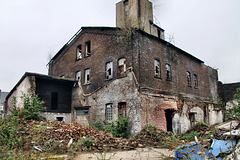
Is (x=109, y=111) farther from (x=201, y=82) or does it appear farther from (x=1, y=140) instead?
(x=201, y=82)

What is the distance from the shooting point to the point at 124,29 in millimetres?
15633

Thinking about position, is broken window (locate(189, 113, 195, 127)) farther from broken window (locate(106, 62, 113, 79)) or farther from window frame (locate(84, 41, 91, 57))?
window frame (locate(84, 41, 91, 57))

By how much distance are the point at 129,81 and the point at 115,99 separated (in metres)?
1.89

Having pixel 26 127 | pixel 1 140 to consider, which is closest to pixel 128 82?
pixel 26 127

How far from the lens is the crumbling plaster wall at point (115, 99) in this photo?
43.1 feet

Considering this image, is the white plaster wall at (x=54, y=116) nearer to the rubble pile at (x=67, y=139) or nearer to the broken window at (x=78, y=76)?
the broken window at (x=78, y=76)

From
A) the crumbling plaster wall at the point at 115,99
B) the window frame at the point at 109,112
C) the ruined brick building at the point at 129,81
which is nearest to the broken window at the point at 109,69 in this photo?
the ruined brick building at the point at 129,81

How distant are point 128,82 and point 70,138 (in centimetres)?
612

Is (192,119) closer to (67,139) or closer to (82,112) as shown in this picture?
(82,112)

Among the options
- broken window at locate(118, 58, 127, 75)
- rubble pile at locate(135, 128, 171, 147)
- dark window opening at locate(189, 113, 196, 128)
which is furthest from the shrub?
dark window opening at locate(189, 113, 196, 128)

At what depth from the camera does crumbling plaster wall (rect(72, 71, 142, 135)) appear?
13125mm

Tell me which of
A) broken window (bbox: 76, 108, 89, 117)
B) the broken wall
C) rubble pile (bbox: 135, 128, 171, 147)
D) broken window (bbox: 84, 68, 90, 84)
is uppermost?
broken window (bbox: 84, 68, 90, 84)

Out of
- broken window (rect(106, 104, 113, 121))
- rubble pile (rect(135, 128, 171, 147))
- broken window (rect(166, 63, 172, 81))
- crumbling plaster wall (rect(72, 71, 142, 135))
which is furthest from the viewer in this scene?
broken window (rect(166, 63, 172, 81))

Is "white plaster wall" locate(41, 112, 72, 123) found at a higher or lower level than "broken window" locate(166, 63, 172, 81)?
lower
